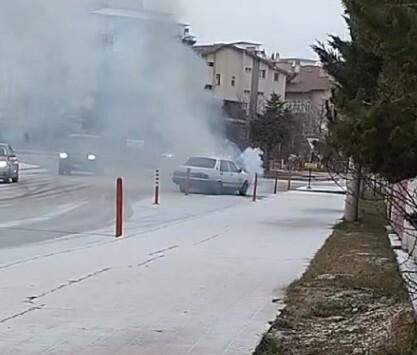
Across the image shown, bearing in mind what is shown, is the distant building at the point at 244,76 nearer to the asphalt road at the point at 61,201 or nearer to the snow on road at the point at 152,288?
the asphalt road at the point at 61,201

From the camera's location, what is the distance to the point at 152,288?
10758 millimetres

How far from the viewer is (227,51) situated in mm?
85500

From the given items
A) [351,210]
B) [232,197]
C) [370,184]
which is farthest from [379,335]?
[232,197]

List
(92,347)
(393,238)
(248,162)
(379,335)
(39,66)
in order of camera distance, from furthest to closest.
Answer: (248,162), (39,66), (393,238), (379,335), (92,347)

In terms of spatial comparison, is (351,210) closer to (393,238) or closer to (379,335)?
(393,238)

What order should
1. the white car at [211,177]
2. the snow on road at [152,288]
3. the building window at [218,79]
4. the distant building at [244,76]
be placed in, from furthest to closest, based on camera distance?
the building window at [218,79] → the distant building at [244,76] → the white car at [211,177] → the snow on road at [152,288]

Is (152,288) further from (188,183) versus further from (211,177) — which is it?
(211,177)

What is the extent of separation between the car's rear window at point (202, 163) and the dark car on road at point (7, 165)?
6.46m

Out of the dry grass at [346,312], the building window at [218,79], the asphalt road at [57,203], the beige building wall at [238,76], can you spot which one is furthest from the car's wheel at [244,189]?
the building window at [218,79]

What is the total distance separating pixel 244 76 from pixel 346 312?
77476mm

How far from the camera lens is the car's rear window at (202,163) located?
35312mm

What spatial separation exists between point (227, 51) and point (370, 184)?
78.5 m

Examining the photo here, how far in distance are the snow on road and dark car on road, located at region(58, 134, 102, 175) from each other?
21550mm

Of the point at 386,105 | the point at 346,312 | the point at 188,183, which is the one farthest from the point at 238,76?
the point at 386,105
